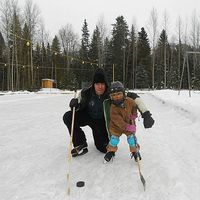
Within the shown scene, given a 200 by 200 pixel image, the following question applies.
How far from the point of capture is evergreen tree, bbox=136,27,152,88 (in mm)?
51719

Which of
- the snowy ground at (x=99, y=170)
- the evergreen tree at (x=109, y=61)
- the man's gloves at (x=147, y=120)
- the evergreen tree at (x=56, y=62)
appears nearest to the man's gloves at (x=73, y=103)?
the snowy ground at (x=99, y=170)

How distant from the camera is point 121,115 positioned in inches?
163

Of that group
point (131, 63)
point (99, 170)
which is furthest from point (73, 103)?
point (131, 63)

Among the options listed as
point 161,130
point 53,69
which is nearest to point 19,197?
point 161,130

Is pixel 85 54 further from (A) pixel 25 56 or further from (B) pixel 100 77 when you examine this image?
(B) pixel 100 77

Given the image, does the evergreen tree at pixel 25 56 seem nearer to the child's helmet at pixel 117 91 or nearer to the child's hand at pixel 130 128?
the child's helmet at pixel 117 91

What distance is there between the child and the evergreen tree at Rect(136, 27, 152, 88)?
157 ft

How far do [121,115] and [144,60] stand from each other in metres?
50.9

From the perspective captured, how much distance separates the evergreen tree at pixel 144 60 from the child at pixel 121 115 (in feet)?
157

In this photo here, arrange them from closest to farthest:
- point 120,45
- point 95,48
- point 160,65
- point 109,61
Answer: point 109,61 → point 120,45 → point 95,48 → point 160,65

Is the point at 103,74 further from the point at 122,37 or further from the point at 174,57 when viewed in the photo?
the point at 174,57

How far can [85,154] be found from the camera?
473 cm

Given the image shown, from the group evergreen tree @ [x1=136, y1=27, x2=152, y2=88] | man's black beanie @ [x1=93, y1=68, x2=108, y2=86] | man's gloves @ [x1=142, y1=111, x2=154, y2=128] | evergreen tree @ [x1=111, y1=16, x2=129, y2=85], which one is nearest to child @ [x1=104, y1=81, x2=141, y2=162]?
man's gloves @ [x1=142, y1=111, x2=154, y2=128]

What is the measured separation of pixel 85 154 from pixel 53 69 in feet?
183
